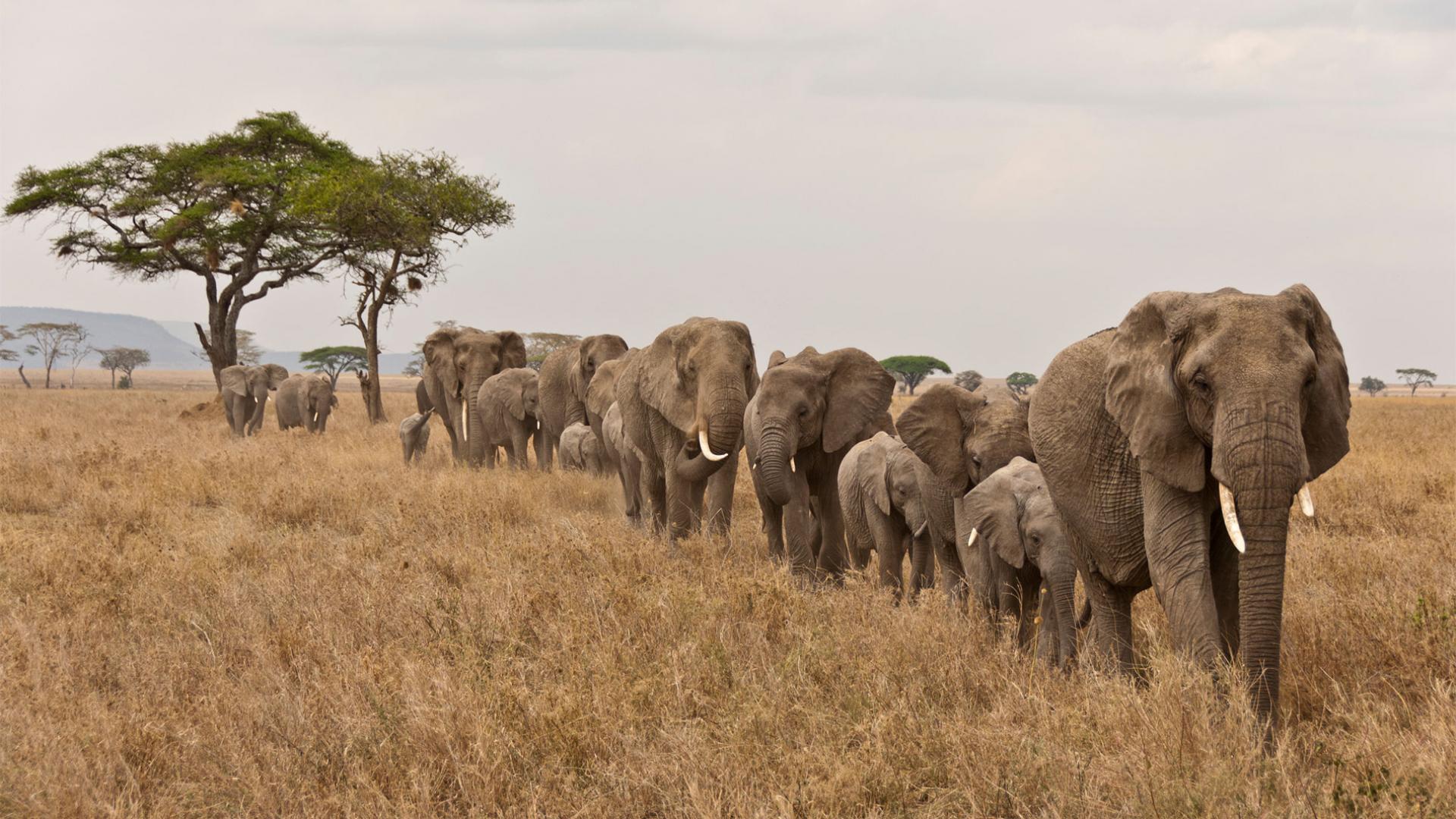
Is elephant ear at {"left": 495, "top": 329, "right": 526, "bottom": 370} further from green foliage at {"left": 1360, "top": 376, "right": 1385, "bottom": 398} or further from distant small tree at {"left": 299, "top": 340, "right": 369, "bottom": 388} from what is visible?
green foliage at {"left": 1360, "top": 376, "right": 1385, "bottom": 398}

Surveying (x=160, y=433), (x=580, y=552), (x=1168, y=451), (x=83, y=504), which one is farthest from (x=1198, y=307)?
(x=160, y=433)

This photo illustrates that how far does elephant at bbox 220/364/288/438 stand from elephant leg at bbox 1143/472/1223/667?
83.1 feet

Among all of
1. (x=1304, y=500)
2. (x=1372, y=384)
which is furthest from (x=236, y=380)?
(x=1372, y=384)

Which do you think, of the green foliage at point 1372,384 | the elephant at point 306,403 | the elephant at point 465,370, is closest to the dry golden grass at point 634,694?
the elephant at point 465,370

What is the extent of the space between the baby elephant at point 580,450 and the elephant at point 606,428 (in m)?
0.18

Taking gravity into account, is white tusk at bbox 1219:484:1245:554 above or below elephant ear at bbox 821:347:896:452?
below

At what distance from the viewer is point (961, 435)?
7621 mm

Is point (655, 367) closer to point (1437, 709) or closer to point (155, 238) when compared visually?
point (1437, 709)

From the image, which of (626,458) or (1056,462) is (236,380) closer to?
(626,458)

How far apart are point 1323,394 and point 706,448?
16.9 feet

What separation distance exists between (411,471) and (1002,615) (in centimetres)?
1081

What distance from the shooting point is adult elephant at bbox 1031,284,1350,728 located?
4.25 meters

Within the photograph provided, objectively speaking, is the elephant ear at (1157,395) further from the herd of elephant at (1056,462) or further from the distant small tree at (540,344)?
the distant small tree at (540,344)

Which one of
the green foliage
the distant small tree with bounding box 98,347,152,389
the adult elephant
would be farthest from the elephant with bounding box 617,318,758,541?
the green foliage
